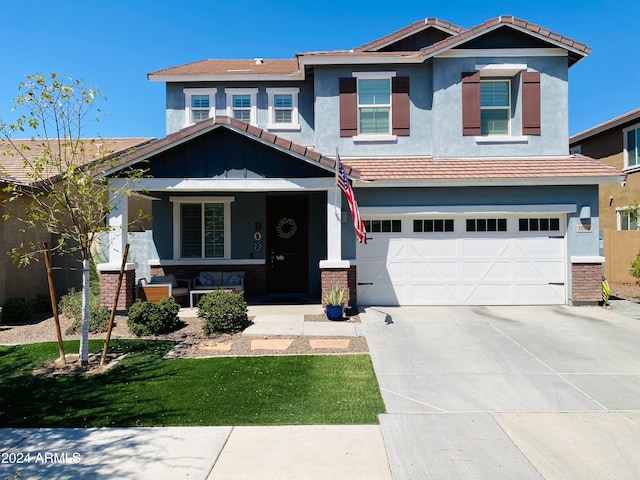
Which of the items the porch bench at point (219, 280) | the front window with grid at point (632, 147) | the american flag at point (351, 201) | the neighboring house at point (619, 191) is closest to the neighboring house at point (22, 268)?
the porch bench at point (219, 280)

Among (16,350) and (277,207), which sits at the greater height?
(277,207)

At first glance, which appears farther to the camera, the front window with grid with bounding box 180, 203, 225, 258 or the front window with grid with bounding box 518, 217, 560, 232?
the front window with grid with bounding box 180, 203, 225, 258

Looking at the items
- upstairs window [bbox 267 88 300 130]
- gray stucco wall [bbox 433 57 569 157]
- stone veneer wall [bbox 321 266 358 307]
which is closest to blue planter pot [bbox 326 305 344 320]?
stone veneer wall [bbox 321 266 358 307]

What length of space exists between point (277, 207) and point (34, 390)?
27.7ft

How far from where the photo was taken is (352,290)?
36.6 ft

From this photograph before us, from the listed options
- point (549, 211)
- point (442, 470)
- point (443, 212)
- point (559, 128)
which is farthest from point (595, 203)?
point (442, 470)

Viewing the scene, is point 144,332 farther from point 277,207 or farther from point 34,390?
point 277,207

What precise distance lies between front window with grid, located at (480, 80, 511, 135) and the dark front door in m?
5.86

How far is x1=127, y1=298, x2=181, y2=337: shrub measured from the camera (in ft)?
28.2

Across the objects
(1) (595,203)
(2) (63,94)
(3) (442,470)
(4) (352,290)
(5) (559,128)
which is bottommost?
(3) (442,470)

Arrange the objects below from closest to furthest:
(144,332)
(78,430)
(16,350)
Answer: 1. (78,430)
2. (16,350)
3. (144,332)

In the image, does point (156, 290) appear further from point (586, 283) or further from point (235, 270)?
point (586, 283)

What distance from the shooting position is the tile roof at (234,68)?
46.1 feet

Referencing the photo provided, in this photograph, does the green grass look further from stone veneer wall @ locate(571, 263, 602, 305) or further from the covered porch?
stone veneer wall @ locate(571, 263, 602, 305)
